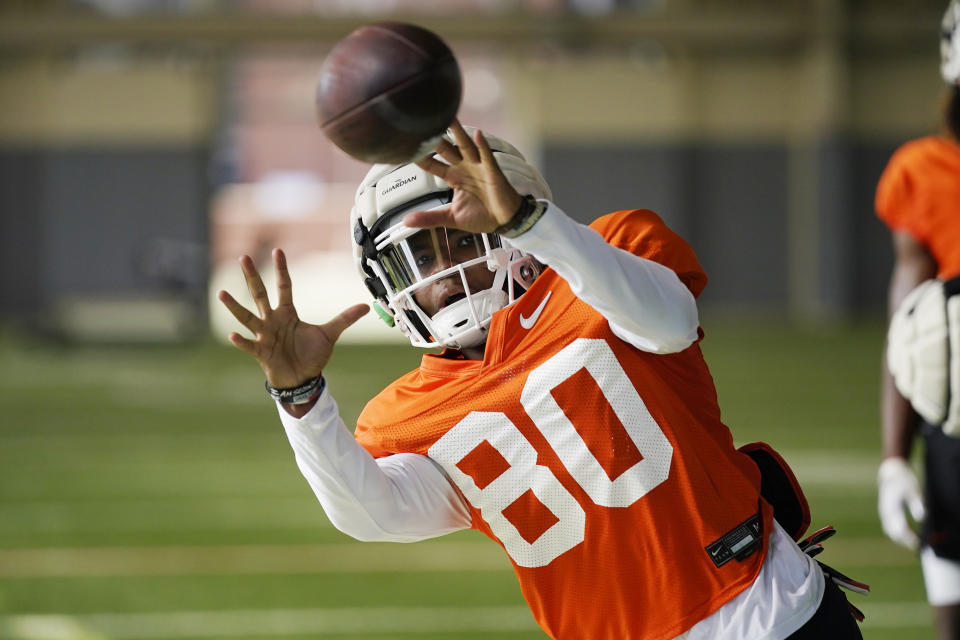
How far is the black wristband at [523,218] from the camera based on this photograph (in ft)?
4.61

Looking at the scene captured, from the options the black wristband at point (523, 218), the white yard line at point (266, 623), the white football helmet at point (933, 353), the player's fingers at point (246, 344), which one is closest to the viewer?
the black wristband at point (523, 218)

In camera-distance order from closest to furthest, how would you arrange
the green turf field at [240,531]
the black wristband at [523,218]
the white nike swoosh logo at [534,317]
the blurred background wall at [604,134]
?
the black wristband at [523,218]
the white nike swoosh logo at [534,317]
the green turf field at [240,531]
the blurred background wall at [604,134]

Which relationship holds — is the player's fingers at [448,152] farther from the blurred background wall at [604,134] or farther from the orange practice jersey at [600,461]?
the blurred background wall at [604,134]

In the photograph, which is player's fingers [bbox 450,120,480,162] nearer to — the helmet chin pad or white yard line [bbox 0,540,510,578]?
the helmet chin pad

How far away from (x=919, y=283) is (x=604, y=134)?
1431 centimetres

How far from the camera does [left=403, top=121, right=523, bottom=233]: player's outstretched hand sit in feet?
4.64

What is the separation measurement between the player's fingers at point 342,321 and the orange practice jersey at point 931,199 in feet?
4.59

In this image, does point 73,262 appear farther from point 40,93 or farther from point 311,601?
point 311,601

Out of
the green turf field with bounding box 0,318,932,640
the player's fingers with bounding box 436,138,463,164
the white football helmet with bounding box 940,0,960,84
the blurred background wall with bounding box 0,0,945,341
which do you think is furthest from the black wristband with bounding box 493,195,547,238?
the blurred background wall with bounding box 0,0,945,341

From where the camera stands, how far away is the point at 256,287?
1.65 metres

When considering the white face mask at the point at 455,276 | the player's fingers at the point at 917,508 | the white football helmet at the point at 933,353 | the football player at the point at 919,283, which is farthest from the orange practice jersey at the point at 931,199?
the white face mask at the point at 455,276

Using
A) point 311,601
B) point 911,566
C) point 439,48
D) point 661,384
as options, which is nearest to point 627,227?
point 661,384

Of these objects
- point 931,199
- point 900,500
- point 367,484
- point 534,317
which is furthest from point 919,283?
point 367,484

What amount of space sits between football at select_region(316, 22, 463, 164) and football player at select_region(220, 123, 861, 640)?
41 mm
